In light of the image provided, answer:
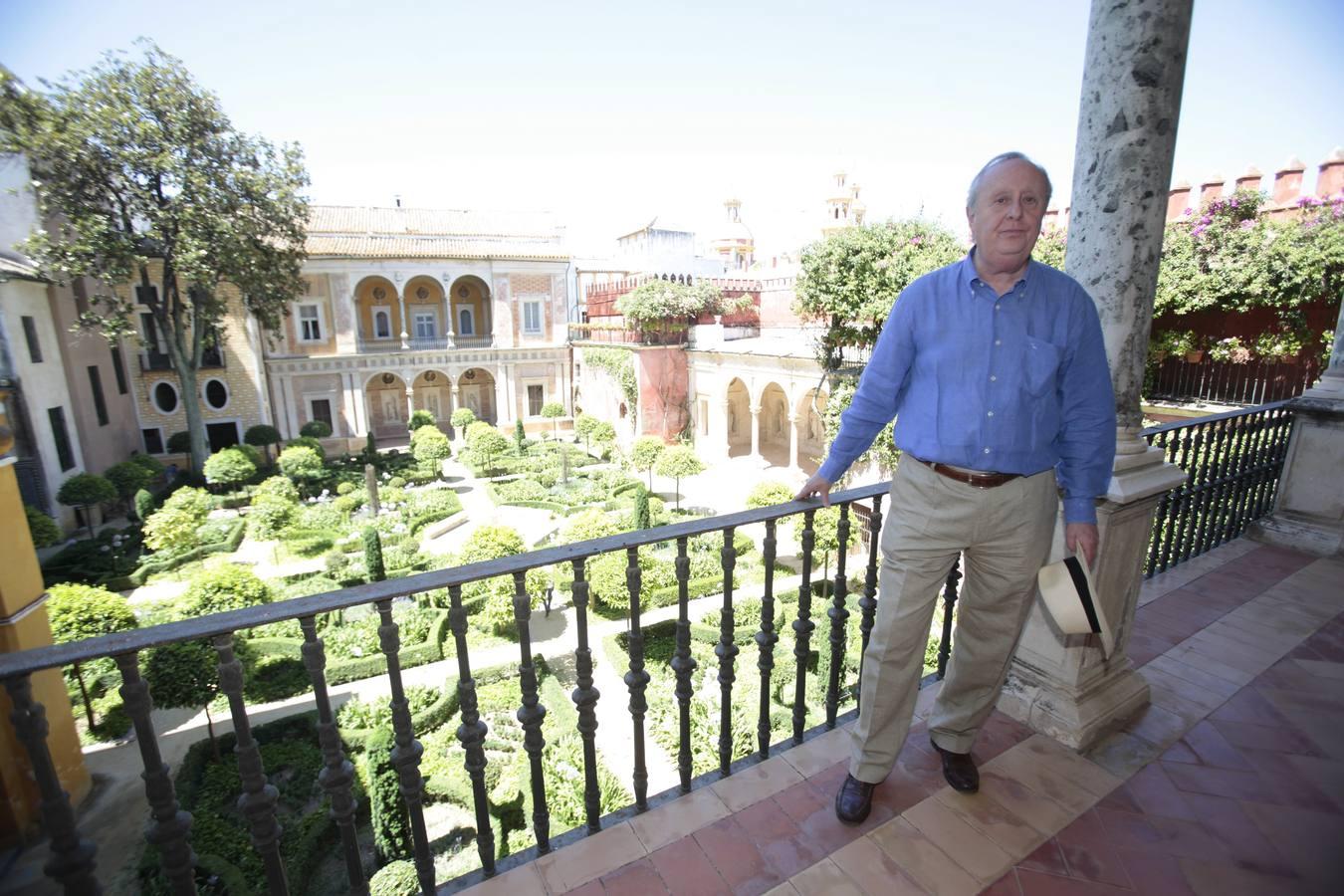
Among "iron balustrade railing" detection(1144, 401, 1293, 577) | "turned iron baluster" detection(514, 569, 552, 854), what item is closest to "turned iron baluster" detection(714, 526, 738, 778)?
"turned iron baluster" detection(514, 569, 552, 854)

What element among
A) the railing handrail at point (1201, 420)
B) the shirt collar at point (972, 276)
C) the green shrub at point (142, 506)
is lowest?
the green shrub at point (142, 506)

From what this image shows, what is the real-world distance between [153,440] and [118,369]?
2355 mm

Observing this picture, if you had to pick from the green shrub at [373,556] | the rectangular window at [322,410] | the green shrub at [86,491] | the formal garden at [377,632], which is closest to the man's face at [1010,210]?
the formal garden at [377,632]

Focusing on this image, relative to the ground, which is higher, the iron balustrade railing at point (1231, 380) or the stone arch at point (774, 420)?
the iron balustrade railing at point (1231, 380)

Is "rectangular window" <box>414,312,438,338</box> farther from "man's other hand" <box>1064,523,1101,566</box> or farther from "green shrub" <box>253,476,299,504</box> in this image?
"man's other hand" <box>1064,523,1101,566</box>

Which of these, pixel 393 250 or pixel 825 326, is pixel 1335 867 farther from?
pixel 393 250

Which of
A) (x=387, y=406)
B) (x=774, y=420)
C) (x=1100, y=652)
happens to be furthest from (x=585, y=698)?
(x=387, y=406)

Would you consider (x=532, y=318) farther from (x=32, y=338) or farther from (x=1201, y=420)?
(x=1201, y=420)

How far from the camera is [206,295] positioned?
627 inches

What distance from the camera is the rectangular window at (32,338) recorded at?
44.8 feet

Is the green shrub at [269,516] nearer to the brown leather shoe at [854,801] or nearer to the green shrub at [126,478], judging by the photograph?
the green shrub at [126,478]

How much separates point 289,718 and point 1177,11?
29.6ft

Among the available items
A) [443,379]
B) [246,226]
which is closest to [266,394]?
[443,379]

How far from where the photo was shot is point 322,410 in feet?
77.2
